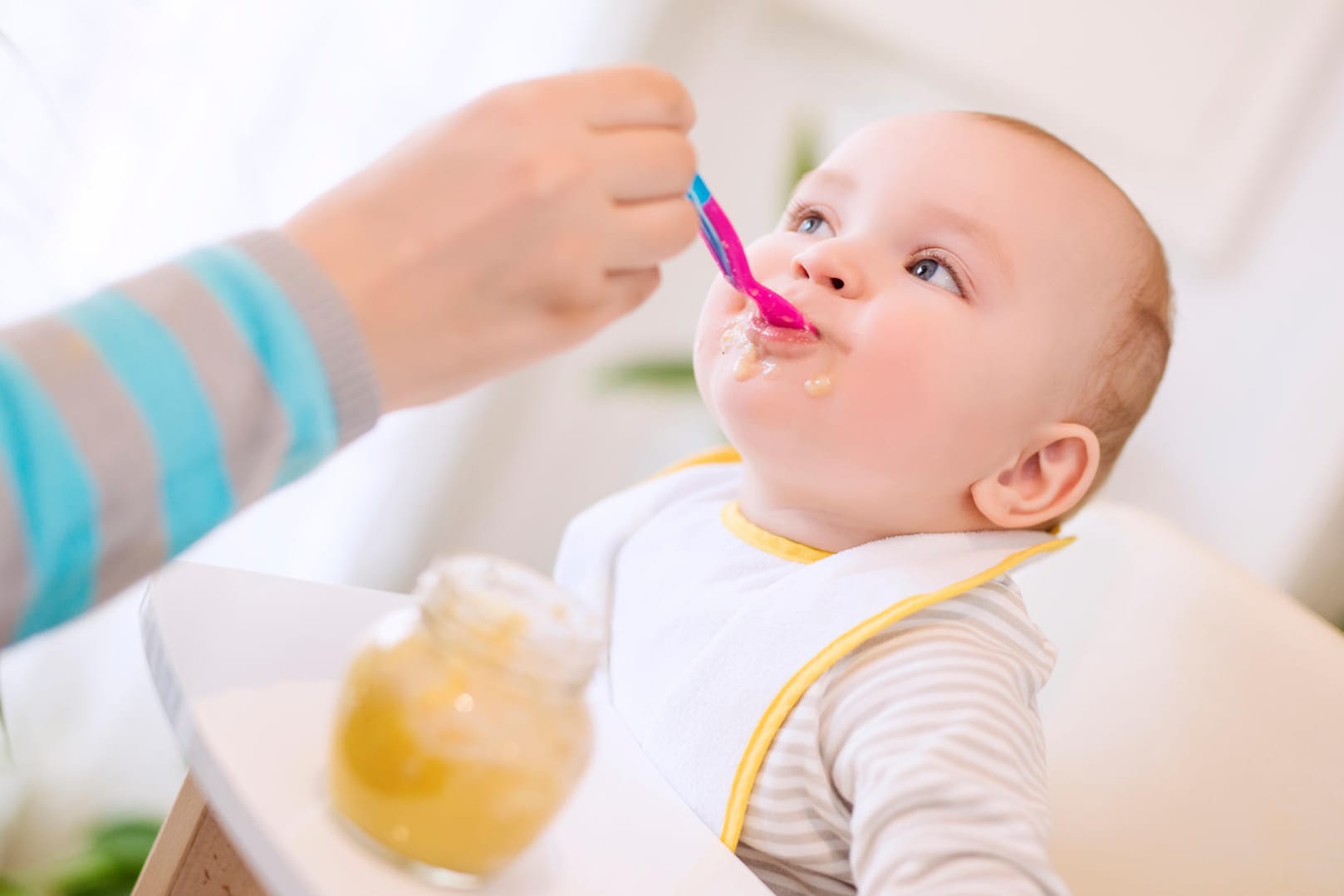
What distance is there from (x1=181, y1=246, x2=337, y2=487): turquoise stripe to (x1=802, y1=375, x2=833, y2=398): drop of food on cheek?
435mm

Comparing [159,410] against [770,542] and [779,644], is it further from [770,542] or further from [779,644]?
[770,542]

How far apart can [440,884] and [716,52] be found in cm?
194

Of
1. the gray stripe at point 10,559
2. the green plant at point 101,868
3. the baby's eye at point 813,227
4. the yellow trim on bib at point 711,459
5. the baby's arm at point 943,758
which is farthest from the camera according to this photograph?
the green plant at point 101,868

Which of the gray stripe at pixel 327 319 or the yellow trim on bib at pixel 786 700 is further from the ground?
the gray stripe at pixel 327 319

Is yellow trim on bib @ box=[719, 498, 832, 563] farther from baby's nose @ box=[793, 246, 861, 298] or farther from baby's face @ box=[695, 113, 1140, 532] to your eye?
baby's nose @ box=[793, 246, 861, 298]

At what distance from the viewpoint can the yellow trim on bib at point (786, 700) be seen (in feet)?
2.38

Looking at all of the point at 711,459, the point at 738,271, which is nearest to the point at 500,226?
the point at 738,271

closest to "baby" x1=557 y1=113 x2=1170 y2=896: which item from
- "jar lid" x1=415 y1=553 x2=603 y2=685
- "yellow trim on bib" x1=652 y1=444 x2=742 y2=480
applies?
"yellow trim on bib" x1=652 y1=444 x2=742 y2=480

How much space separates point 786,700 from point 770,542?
21cm

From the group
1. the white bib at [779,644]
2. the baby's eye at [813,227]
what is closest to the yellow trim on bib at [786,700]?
the white bib at [779,644]

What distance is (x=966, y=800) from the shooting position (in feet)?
2.00

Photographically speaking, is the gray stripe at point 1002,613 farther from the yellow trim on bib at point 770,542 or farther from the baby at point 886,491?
the yellow trim on bib at point 770,542

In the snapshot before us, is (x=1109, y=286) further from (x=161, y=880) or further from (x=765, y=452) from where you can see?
(x=161, y=880)

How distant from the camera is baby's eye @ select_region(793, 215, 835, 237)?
37.7 inches
